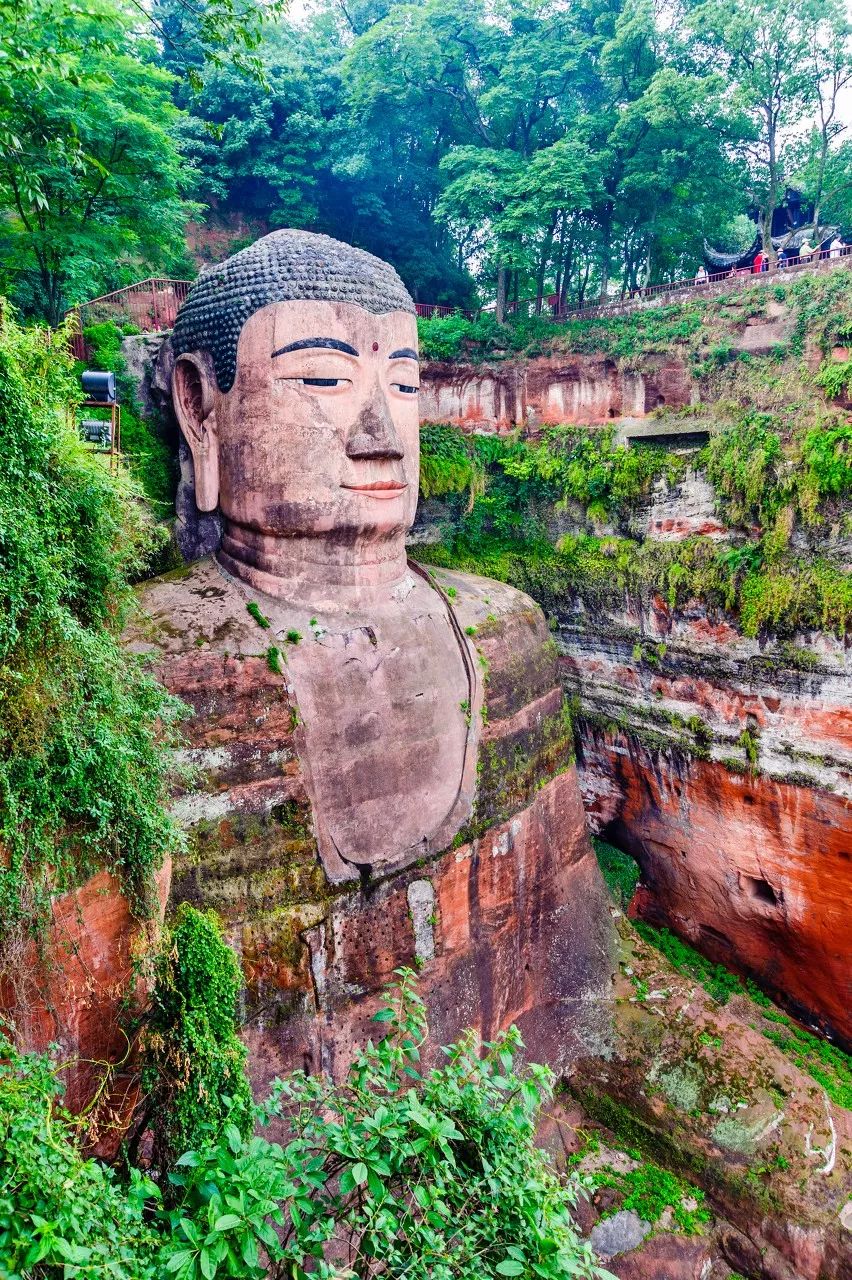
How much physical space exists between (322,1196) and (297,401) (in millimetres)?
6085

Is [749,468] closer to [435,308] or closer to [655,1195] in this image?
[655,1195]

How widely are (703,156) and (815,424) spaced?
11.9 meters

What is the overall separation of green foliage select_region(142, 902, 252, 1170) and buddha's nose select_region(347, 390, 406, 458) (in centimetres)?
434

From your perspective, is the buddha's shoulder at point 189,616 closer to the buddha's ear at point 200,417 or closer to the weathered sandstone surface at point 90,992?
the buddha's ear at point 200,417

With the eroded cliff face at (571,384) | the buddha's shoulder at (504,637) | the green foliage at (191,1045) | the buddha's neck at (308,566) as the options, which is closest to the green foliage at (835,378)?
the eroded cliff face at (571,384)

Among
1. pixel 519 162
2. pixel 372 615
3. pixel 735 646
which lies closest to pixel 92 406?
pixel 372 615

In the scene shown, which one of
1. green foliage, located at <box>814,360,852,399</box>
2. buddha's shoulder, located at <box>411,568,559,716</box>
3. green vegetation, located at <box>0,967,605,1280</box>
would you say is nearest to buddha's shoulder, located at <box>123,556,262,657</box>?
buddha's shoulder, located at <box>411,568,559,716</box>

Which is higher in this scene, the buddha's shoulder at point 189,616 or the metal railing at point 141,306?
the metal railing at point 141,306

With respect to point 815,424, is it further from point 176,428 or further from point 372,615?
point 176,428

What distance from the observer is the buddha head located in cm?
715

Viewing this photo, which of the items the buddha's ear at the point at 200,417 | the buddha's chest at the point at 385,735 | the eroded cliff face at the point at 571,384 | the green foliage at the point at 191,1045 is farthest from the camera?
the eroded cliff face at the point at 571,384

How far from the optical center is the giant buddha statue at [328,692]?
646 cm

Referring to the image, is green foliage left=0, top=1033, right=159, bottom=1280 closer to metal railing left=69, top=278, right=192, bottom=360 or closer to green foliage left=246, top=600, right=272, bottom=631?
green foliage left=246, top=600, right=272, bottom=631

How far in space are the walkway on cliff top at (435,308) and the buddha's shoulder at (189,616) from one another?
246 centimetres
